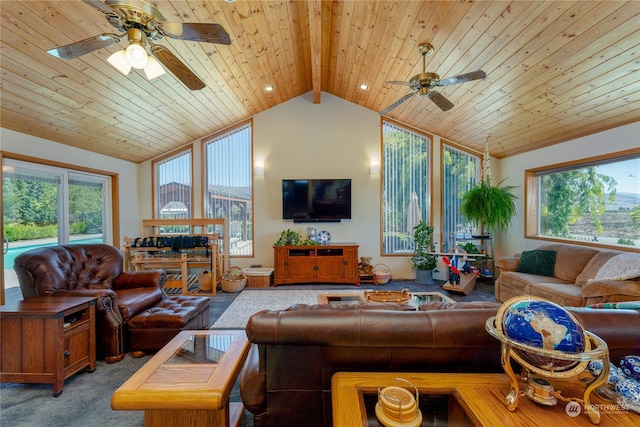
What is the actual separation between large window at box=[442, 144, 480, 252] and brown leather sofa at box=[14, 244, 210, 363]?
453 centimetres

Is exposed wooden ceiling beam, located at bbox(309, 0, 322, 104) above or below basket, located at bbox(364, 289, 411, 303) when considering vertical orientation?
above

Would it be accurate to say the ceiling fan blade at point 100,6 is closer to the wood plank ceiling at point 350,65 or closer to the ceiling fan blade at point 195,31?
the ceiling fan blade at point 195,31

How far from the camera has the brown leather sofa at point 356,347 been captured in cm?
119

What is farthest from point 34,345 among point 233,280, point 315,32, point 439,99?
point 439,99

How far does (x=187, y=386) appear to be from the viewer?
50.9 inches

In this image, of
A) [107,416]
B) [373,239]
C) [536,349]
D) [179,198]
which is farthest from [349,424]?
[179,198]

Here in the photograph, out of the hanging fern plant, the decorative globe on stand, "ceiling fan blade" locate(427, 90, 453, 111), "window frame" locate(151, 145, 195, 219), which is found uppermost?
"ceiling fan blade" locate(427, 90, 453, 111)

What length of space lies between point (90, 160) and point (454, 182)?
6.27 m

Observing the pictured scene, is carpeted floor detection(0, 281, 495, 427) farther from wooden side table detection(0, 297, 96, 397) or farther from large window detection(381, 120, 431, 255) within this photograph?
large window detection(381, 120, 431, 255)

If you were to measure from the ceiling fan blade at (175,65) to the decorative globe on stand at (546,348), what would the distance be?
2.43 m

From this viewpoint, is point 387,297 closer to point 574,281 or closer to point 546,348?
point 546,348

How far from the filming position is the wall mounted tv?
16.9 feet

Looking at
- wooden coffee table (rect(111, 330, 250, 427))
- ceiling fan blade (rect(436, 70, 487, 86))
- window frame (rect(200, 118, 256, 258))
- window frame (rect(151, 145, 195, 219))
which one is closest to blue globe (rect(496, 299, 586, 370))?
wooden coffee table (rect(111, 330, 250, 427))

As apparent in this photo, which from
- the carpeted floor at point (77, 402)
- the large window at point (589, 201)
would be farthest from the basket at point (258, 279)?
the large window at point (589, 201)
